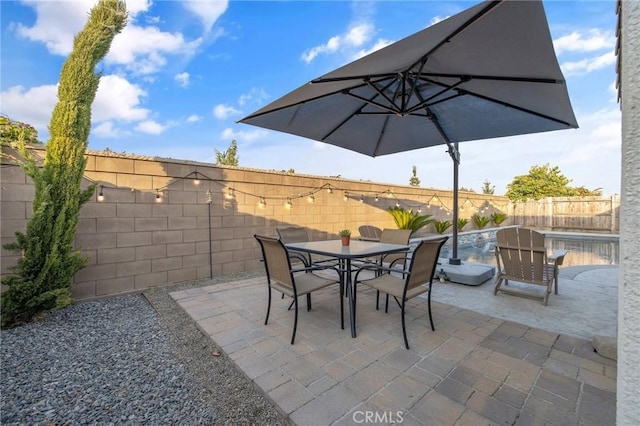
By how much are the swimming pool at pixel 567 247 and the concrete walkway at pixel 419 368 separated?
15.3 feet

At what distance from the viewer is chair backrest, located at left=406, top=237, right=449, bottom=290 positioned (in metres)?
2.50

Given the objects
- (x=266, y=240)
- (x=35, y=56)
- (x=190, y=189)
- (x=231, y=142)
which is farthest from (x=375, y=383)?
(x=231, y=142)

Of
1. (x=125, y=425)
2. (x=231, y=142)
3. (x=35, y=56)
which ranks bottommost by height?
(x=125, y=425)

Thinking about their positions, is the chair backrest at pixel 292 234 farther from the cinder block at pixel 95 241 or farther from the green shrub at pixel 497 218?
the green shrub at pixel 497 218

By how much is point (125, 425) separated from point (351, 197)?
6.23 meters

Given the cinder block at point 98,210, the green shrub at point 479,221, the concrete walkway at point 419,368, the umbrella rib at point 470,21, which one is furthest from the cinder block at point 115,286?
the green shrub at point 479,221

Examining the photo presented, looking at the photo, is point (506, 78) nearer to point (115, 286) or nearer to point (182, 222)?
point (182, 222)

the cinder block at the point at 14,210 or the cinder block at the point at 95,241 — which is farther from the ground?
the cinder block at the point at 14,210

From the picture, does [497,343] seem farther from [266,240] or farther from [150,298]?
[150,298]

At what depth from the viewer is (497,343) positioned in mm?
2504

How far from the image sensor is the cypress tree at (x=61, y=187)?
3.09 m

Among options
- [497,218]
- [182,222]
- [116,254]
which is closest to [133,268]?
[116,254]

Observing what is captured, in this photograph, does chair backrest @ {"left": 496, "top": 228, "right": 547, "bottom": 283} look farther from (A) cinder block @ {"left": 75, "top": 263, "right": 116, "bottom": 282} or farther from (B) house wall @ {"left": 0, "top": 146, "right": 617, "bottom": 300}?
(A) cinder block @ {"left": 75, "top": 263, "right": 116, "bottom": 282}

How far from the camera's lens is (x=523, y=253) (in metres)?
3.60
